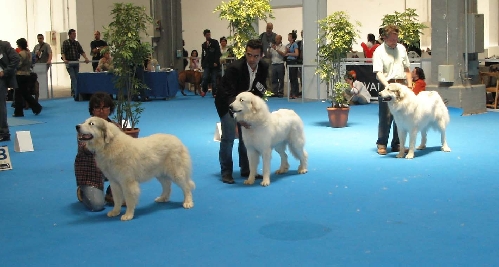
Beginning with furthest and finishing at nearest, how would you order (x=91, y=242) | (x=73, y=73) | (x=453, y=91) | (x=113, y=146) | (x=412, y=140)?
(x=73, y=73), (x=453, y=91), (x=412, y=140), (x=113, y=146), (x=91, y=242)

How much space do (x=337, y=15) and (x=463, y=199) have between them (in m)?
6.43

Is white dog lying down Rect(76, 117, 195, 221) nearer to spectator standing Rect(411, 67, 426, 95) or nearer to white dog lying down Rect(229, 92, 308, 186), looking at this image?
white dog lying down Rect(229, 92, 308, 186)

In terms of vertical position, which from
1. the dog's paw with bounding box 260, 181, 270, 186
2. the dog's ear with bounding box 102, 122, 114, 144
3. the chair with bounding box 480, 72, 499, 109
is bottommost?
the dog's paw with bounding box 260, 181, 270, 186

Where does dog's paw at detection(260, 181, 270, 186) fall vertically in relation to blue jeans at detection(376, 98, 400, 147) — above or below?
below

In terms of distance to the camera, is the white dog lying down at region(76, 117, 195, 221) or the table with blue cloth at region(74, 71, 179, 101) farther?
the table with blue cloth at region(74, 71, 179, 101)

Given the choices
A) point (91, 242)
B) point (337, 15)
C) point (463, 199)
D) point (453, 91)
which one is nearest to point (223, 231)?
point (91, 242)

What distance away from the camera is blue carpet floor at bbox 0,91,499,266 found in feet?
13.4

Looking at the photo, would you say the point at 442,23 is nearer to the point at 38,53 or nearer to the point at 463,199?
the point at 463,199

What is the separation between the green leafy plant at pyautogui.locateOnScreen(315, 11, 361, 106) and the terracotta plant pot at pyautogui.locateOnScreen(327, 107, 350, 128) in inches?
→ 9.1

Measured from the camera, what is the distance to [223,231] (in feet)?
15.3

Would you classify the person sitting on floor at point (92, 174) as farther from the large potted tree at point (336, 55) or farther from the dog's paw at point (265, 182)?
the large potted tree at point (336, 55)

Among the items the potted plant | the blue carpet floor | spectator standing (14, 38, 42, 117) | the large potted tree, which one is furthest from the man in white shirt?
the blue carpet floor

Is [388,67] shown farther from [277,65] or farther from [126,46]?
[277,65]

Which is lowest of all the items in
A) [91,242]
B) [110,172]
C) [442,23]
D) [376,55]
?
[91,242]
